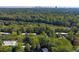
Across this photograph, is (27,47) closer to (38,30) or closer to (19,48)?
(19,48)

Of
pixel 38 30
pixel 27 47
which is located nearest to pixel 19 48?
pixel 27 47

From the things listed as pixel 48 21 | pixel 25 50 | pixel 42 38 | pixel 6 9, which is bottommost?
pixel 25 50

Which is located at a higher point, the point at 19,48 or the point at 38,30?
the point at 38,30

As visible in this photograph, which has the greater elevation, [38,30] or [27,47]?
[38,30]

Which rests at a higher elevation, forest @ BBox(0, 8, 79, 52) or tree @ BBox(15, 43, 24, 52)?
forest @ BBox(0, 8, 79, 52)

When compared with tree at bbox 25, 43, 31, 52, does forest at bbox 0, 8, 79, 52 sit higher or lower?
higher

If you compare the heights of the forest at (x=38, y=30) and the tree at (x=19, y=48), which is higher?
the forest at (x=38, y=30)
